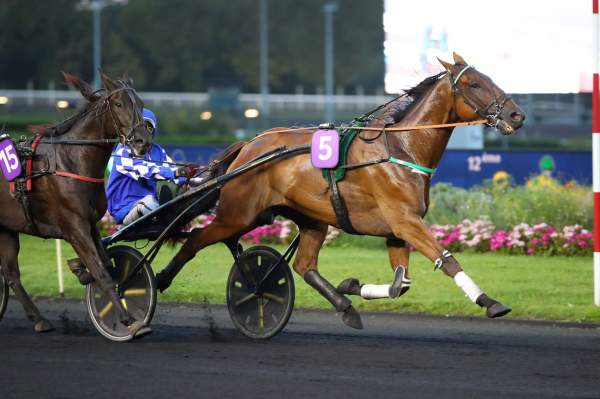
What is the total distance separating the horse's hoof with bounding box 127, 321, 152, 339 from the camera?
826cm

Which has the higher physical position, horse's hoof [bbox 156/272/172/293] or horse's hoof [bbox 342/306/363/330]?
horse's hoof [bbox 156/272/172/293]

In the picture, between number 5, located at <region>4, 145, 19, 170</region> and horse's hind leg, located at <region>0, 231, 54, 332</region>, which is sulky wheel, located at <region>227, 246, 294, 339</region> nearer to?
horse's hind leg, located at <region>0, 231, 54, 332</region>

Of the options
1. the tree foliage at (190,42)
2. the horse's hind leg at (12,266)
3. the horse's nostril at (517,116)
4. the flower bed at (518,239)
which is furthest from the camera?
the tree foliage at (190,42)

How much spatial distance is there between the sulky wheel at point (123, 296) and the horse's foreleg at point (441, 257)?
1885mm

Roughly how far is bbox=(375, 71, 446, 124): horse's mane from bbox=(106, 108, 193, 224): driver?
61.8 inches

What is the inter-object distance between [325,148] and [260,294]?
3.96 ft

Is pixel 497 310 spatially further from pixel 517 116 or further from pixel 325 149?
pixel 325 149

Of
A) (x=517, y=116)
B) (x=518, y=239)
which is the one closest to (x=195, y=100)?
(x=518, y=239)

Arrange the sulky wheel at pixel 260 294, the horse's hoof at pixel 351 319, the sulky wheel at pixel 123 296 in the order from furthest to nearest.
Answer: the sulky wheel at pixel 260 294
the sulky wheel at pixel 123 296
the horse's hoof at pixel 351 319

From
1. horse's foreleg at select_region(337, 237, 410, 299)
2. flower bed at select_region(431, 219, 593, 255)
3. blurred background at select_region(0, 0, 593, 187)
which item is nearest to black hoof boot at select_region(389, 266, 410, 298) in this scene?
horse's foreleg at select_region(337, 237, 410, 299)

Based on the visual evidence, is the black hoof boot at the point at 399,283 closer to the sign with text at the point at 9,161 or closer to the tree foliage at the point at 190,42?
the sign with text at the point at 9,161

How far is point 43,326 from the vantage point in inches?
355

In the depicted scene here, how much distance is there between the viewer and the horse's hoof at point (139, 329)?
27.1 ft

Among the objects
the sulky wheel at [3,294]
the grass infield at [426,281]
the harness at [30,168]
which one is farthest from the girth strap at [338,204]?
the sulky wheel at [3,294]
